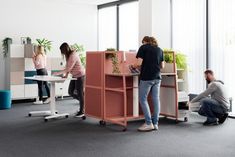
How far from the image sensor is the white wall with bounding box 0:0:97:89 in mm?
8266

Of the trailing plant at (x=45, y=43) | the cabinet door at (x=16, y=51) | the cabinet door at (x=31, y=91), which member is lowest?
the cabinet door at (x=31, y=91)

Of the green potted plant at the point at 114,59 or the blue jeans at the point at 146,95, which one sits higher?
the green potted plant at the point at 114,59

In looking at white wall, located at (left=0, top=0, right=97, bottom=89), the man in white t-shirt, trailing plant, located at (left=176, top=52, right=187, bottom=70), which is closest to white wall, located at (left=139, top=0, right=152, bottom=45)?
trailing plant, located at (left=176, top=52, right=187, bottom=70)

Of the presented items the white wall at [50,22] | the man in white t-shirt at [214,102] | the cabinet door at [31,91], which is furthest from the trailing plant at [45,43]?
the man in white t-shirt at [214,102]

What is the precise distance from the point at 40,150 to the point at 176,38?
4455mm

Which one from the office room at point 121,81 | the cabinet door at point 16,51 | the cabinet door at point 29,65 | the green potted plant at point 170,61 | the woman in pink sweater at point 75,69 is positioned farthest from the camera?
the cabinet door at point 29,65

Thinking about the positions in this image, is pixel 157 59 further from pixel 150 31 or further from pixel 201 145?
pixel 150 31

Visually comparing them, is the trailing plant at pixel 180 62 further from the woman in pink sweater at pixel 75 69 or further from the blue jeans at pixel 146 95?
the woman in pink sweater at pixel 75 69

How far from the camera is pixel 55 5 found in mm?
8992

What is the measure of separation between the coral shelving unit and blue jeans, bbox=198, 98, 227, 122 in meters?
1.13

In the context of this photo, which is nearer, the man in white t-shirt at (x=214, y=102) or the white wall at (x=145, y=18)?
the man in white t-shirt at (x=214, y=102)

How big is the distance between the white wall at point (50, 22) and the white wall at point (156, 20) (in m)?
2.62

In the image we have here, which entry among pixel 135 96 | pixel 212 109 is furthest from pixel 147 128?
pixel 212 109

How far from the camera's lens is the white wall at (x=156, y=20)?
7.18 meters
